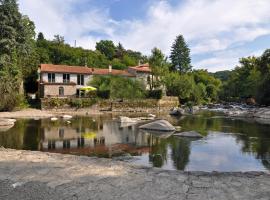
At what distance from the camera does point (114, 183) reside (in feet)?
34.6

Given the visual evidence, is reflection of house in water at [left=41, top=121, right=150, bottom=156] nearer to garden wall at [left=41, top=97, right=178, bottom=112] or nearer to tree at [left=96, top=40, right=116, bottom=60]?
garden wall at [left=41, top=97, right=178, bottom=112]

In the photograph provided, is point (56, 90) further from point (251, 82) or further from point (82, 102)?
point (251, 82)

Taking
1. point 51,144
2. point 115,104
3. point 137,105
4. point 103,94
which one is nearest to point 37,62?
point 103,94

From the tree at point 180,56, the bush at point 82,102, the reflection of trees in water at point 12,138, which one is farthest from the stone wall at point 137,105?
the tree at point 180,56

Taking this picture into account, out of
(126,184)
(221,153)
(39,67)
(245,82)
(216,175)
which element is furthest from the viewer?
(245,82)

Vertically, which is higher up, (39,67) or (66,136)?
(39,67)

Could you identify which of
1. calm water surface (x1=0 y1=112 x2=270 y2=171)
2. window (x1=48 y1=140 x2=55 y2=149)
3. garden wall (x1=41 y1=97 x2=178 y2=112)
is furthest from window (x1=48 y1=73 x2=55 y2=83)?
window (x1=48 y1=140 x2=55 y2=149)

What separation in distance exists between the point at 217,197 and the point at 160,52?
62.5 meters

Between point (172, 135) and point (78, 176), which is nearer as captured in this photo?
point (78, 176)

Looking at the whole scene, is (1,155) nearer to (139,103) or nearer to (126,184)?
(126,184)

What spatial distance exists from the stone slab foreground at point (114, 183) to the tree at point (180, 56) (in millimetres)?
95351

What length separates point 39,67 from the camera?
2581 inches

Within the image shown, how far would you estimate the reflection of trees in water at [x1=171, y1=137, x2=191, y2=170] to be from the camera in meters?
16.0

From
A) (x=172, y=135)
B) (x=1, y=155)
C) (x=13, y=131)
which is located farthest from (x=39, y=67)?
(x=1, y=155)
